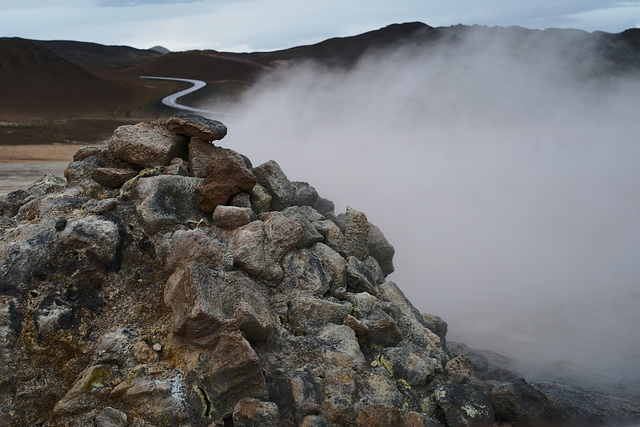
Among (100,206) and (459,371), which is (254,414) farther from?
(100,206)

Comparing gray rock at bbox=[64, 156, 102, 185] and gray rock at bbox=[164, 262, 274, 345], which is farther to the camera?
gray rock at bbox=[64, 156, 102, 185]

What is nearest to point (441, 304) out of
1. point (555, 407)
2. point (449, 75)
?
point (555, 407)

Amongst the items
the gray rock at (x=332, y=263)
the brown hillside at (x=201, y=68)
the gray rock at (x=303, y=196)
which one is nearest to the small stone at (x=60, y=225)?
the gray rock at (x=332, y=263)

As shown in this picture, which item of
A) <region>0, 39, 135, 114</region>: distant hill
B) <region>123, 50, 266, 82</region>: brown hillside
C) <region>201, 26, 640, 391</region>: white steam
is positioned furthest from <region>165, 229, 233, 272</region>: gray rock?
<region>123, 50, 266, 82</region>: brown hillside

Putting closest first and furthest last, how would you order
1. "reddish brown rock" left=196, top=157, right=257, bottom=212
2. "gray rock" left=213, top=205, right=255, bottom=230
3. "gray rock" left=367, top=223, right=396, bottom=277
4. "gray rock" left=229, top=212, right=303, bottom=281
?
"gray rock" left=229, top=212, right=303, bottom=281, "gray rock" left=213, top=205, right=255, bottom=230, "reddish brown rock" left=196, top=157, right=257, bottom=212, "gray rock" left=367, top=223, right=396, bottom=277

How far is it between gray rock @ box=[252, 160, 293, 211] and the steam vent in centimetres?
2

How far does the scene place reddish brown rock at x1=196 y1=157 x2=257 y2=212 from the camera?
4.84m

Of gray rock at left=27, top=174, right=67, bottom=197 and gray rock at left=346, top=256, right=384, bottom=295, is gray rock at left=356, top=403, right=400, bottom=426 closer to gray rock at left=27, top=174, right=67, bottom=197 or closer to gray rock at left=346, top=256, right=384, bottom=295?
gray rock at left=346, top=256, right=384, bottom=295

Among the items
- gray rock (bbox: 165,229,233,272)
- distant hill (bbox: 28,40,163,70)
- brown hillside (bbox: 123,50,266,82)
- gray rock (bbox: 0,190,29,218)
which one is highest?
gray rock (bbox: 165,229,233,272)

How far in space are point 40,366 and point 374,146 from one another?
30.7 feet

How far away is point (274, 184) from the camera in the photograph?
5438 mm

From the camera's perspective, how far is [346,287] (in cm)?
485

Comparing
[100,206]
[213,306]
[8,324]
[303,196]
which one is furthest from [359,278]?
[8,324]

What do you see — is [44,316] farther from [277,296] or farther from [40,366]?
[277,296]
